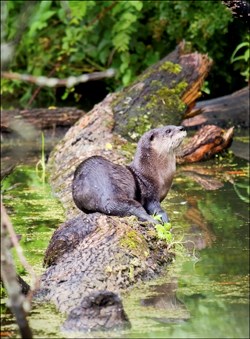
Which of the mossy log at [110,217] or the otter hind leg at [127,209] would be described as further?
the otter hind leg at [127,209]

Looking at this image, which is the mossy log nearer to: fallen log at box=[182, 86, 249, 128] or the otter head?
the otter head

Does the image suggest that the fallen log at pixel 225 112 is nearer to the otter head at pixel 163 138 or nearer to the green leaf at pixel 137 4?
the green leaf at pixel 137 4

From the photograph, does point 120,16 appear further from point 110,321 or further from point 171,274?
point 110,321

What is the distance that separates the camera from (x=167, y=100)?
31.0 feet

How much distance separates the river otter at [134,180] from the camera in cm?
586

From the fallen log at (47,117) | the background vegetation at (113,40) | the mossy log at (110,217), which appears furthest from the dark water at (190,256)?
the background vegetation at (113,40)

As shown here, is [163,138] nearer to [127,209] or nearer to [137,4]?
[127,209]

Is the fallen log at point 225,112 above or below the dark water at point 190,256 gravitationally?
below

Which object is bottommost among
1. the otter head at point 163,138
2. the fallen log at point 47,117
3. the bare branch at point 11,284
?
the fallen log at point 47,117

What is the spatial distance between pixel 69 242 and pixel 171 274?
553 millimetres

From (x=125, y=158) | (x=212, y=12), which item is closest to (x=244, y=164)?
(x=125, y=158)

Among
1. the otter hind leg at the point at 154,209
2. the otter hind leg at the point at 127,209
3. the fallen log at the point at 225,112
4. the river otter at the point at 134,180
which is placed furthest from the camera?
the fallen log at the point at 225,112

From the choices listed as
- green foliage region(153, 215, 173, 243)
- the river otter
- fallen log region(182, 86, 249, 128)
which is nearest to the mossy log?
green foliage region(153, 215, 173, 243)

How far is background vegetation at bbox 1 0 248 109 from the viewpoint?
13.1 m
